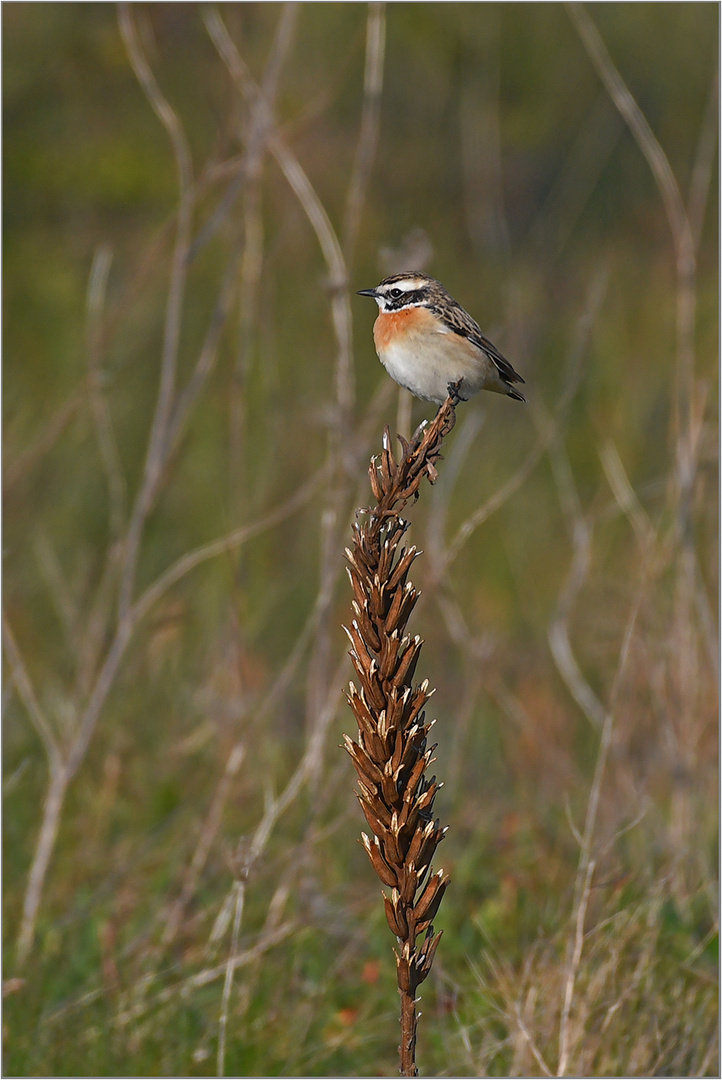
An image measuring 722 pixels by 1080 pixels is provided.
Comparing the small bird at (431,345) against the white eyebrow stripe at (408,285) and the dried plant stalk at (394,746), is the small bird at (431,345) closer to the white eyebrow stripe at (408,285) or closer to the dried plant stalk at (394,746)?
the white eyebrow stripe at (408,285)

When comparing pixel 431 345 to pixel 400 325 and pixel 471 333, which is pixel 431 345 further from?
pixel 471 333

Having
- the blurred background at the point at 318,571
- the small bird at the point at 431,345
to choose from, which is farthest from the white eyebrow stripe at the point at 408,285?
the blurred background at the point at 318,571

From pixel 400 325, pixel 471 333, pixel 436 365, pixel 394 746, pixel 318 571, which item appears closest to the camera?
pixel 394 746

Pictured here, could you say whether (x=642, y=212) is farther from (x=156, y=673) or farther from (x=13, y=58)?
(x=156, y=673)

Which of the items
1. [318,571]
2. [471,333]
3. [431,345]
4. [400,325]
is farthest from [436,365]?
[318,571]

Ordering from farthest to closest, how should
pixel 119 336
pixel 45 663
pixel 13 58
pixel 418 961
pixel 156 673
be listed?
pixel 13 58 → pixel 119 336 → pixel 45 663 → pixel 156 673 → pixel 418 961

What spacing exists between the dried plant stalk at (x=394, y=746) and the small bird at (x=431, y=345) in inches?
53.9

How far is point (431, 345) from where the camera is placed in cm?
317

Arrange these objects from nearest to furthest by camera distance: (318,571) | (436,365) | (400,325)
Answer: (436,365), (400,325), (318,571)

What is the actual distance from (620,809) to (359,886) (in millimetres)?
1061

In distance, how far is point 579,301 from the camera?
941cm

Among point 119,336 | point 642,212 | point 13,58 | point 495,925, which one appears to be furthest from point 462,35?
point 495,925

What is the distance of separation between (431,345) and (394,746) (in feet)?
5.80

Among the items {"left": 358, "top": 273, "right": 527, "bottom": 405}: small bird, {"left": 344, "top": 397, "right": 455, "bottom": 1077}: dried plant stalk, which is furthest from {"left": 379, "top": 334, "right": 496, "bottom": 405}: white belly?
{"left": 344, "top": 397, "right": 455, "bottom": 1077}: dried plant stalk
